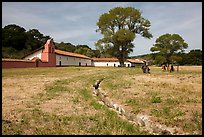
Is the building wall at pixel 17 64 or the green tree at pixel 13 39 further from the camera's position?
the green tree at pixel 13 39

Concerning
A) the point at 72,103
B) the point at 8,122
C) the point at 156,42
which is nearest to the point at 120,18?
the point at 156,42

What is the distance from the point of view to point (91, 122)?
7.44 m

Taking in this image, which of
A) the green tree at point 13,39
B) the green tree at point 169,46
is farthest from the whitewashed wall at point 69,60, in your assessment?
the green tree at point 169,46

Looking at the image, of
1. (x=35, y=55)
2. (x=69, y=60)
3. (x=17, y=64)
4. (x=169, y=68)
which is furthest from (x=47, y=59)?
(x=169, y=68)

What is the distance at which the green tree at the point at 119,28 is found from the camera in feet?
188

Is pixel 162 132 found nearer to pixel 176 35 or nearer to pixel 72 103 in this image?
pixel 72 103

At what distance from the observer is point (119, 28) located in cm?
5953

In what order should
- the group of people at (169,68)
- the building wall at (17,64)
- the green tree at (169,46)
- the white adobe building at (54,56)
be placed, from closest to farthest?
1. the group of people at (169,68)
2. the building wall at (17,64)
3. the white adobe building at (54,56)
4. the green tree at (169,46)

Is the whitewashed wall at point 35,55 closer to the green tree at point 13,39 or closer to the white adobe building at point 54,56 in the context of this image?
the white adobe building at point 54,56

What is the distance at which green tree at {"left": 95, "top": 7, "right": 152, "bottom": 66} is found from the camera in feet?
188

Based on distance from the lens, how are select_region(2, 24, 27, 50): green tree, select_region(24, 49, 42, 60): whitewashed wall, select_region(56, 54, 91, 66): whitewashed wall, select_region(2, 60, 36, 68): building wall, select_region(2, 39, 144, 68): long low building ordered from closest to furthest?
select_region(2, 60, 36, 68): building wall
select_region(2, 39, 144, 68): long low building
select_region(24, 49, 42, 60): whitewashed wall
select_region(56, 54, 91, 66): whitewashed wall
select_region(2, 24, 27, 50): green tree

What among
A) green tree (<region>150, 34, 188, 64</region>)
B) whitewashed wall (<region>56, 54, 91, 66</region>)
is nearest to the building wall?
whitewashed wall (<region>56, 54, 91, 66</region>)

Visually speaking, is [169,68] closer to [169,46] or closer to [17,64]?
[17,64]

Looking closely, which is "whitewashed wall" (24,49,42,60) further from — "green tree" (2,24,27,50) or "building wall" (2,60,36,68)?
"green tree" (2,24,27,50)
